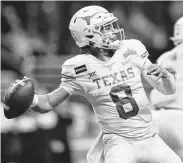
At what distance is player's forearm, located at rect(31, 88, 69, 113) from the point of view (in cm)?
299

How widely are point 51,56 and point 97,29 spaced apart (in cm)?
232

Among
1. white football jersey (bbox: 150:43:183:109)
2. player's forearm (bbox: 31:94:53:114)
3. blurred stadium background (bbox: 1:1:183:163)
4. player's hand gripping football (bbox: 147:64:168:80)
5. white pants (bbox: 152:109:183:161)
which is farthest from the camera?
blurred stadium background (bbox: 1:1:183:163)

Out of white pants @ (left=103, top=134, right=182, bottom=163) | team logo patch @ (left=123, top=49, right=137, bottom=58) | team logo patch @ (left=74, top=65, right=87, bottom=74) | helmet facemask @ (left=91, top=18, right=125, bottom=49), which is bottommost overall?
white pants @ (left=103, top=134, right=182, bottom=163)

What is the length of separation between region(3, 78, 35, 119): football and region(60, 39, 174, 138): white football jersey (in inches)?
7.6

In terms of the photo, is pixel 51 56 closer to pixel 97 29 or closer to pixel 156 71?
pixel 97 29

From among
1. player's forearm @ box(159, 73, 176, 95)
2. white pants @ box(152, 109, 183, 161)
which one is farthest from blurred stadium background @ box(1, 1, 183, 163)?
player's forearm @ box(159, 73, 176, 95)

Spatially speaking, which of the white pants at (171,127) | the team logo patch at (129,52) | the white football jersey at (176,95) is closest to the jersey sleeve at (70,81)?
the team logo patch at (129,52)

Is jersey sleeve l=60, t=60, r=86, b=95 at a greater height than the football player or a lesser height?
greater

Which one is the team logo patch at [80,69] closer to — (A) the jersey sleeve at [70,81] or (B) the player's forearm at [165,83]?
(A) the jersey sleeve at [70,81]

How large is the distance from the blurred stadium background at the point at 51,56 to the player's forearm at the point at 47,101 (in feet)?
5.27

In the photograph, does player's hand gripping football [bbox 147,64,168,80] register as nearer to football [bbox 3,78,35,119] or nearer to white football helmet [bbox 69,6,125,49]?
white football helmet [bbox 69,6,125,49]

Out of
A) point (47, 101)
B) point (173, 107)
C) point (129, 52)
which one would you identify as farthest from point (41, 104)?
point (173, 107)

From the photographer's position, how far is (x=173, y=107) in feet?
12.3

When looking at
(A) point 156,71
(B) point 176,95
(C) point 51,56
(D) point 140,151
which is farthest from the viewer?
(C) point 51,56
